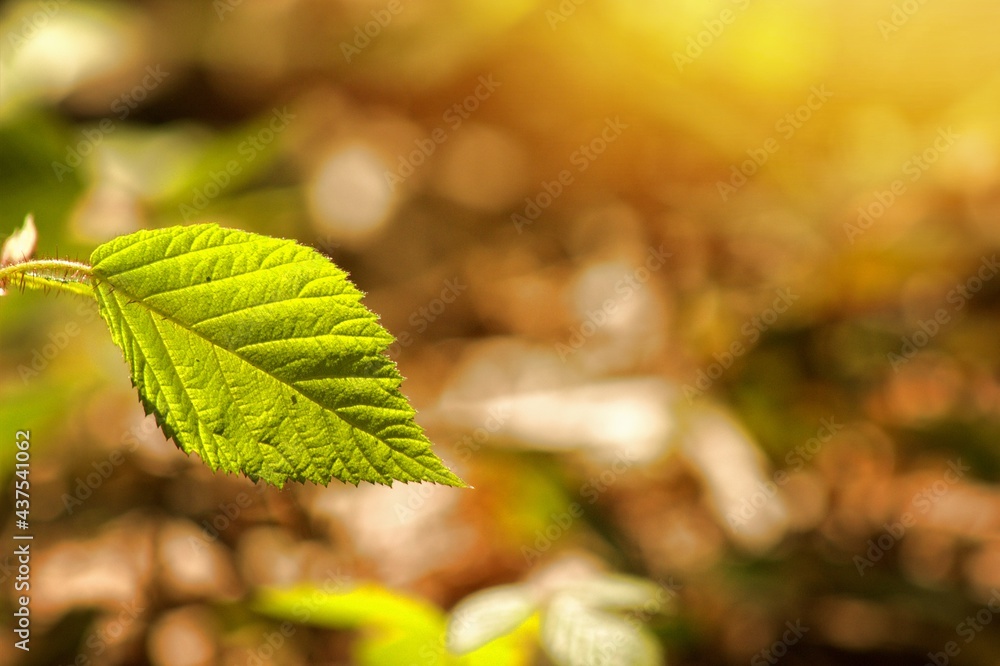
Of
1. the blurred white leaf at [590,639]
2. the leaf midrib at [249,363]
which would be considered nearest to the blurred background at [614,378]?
the blurred white leaf at [590,639]

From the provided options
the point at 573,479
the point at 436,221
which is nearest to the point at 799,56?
the point at 436,221

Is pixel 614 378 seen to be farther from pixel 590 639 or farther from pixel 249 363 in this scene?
pixel 249 363

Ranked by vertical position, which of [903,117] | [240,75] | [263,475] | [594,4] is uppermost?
[240,75]

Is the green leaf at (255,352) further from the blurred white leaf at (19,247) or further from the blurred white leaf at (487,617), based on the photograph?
the blurred white leaf at (487,617)

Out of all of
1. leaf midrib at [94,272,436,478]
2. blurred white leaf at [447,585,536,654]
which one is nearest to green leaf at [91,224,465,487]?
leaf midrib at [94,272,436,478]

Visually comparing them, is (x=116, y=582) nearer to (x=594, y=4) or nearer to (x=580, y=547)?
(x=580, y=547)

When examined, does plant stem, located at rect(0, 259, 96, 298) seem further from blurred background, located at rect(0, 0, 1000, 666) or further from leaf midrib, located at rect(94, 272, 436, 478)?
blurred background, located at rect(0, 0, 1000, 666)
